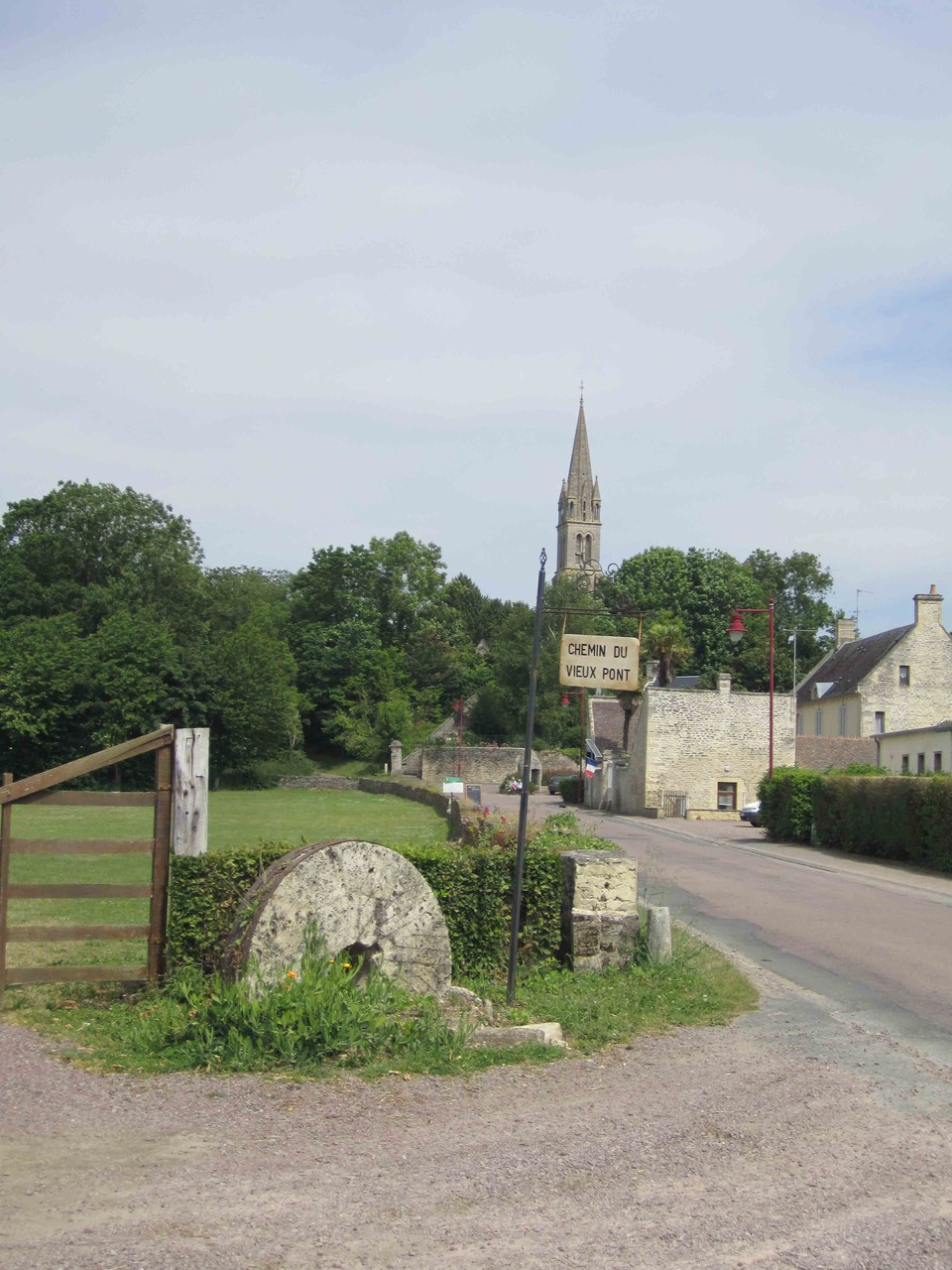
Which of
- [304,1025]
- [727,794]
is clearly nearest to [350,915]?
[304,1025]

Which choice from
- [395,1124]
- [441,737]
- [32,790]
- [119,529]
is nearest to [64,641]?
[119,529]

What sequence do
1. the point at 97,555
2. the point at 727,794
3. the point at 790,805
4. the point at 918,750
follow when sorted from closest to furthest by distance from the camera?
the point at 790,805 < the point at 918,750 < the point at 727,794 < the point at 97,555

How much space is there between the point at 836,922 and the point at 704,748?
124 ft

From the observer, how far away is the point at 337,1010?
290 inches

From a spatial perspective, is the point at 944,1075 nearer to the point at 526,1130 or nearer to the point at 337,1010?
the point at 526,1130

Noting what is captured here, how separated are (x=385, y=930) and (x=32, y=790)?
279 centimetres

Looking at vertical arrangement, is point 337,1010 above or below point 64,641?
below

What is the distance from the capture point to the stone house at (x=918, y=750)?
40875mm

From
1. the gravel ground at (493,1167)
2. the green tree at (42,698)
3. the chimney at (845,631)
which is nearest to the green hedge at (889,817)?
the gravel ground at (493,1167)

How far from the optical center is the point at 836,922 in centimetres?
1531

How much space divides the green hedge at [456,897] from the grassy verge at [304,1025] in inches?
16.3

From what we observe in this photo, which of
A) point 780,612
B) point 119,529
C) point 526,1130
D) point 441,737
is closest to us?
point 526,1130

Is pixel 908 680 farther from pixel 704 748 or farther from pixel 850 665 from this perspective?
pixel 704 748

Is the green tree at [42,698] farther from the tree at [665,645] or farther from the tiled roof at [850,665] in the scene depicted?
the tiled roof at [850,665]
